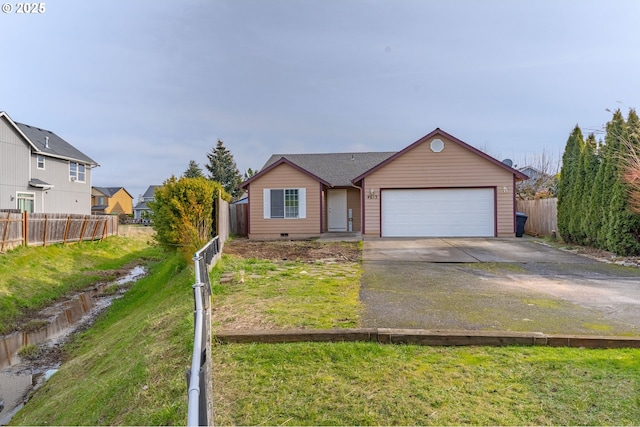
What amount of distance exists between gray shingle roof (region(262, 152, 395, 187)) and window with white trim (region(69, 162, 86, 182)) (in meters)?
15.2

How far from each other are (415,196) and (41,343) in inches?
527

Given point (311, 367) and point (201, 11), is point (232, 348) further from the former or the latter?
point (201, 11)

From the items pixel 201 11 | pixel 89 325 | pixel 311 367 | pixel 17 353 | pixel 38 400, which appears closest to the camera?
pixel 311 367

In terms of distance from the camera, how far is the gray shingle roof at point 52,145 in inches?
954

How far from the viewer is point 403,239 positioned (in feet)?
49.4

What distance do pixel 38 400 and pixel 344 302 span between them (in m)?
4.57

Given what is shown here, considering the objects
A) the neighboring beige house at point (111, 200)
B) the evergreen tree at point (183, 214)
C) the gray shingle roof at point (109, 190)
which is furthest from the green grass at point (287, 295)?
the gray shingle roof at point (109, 190)

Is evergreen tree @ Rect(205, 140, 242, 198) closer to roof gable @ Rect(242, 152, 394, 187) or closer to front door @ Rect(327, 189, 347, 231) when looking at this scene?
roof gable @ Rect(242, 152, 394, 187)

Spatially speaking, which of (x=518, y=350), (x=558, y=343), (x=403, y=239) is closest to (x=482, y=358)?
(x=518, y=350)

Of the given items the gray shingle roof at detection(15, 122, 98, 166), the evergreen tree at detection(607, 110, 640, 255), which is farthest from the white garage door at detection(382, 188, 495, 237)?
the gray shingle roof at detection(15, 122, 98, 166)

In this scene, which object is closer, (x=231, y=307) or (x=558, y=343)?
(x=558, y=343)

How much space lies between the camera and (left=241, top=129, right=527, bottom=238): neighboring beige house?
15.5m

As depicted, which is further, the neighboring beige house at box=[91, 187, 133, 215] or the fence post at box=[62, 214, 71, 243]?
the neighboring beige house at box=[91, 187, 133, 215]

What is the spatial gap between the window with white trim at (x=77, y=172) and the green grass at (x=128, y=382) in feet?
78.0
